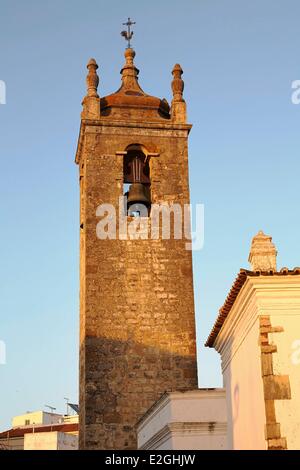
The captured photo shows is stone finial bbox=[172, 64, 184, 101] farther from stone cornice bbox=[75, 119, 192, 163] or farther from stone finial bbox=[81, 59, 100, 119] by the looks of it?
stone finial bbox=[81, 59, 100, 119]

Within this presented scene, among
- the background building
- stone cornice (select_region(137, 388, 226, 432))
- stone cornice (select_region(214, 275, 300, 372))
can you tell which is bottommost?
stone cornice (select_region(137, 388, 226, 432))

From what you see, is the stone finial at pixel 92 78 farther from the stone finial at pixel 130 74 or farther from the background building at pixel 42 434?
the background building at pixel 42 434

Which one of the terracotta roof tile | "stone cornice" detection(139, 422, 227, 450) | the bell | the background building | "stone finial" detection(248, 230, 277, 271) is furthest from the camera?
the terracotta roof tile

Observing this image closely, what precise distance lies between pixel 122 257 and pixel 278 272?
378 inches

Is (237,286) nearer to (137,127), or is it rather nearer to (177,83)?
(137,127)

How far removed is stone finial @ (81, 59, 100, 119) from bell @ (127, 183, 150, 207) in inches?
89.5

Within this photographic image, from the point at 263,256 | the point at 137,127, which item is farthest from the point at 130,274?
the point at 263,256

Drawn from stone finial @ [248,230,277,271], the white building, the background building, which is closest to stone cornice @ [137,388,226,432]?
the white building

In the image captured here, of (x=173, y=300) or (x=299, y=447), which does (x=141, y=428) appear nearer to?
(x=173, y=300)

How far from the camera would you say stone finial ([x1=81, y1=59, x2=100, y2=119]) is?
21.8 meters

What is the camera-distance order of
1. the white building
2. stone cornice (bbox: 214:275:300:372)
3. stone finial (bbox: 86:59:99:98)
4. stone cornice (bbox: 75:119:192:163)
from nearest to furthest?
1. the white building
2. stone cornice (bbox: 214:275:300:372)
3. stone cornice (bbox: 75:119:192:163)
4. stone finial (bbox: 86:59:99:98)

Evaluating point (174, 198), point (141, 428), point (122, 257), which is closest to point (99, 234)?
point (122, 257)

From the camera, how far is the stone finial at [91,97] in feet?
71.5
